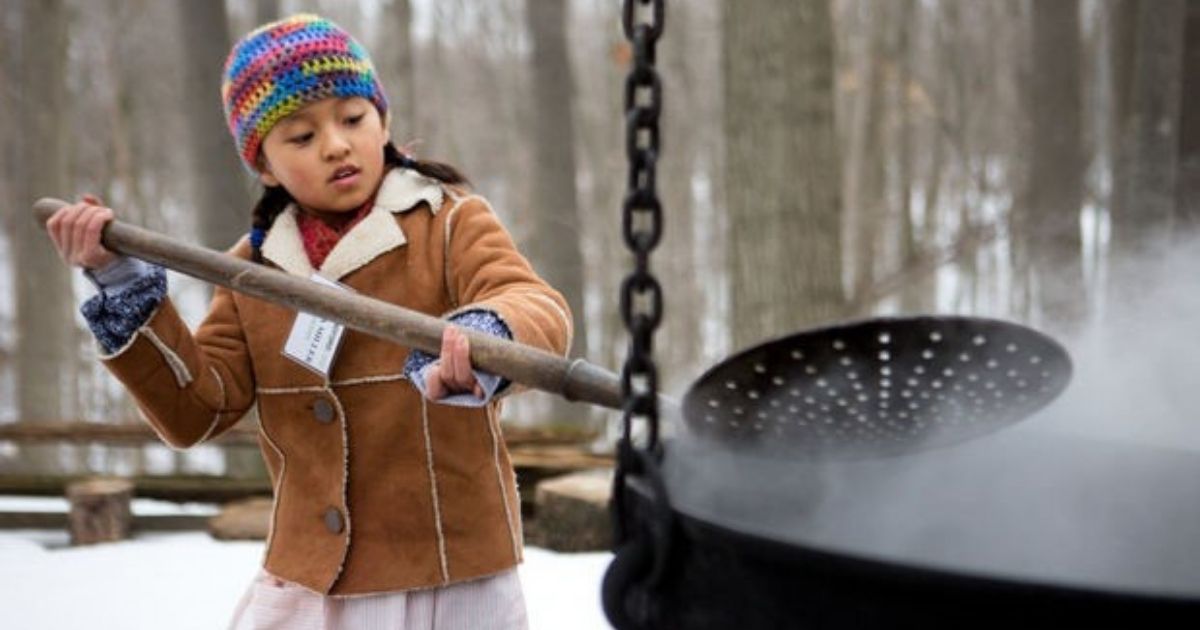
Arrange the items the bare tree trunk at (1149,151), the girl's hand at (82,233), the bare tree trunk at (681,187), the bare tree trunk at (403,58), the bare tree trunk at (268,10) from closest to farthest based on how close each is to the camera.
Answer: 1. the girl's hand at (82,233)
2. the bare tree trunk at (1149,151)
3. the bare tree trunk at (268,10)
4. the bare tree trunk at (403,58)
5. the bare tree trunk at (681,187)

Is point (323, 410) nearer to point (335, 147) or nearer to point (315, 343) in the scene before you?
point (315, 343)

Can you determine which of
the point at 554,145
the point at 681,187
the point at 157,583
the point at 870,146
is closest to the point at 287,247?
the point at 157,583

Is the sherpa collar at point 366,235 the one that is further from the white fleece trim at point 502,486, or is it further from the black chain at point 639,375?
the black chain at point 639,375

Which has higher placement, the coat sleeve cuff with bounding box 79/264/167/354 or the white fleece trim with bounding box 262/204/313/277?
the white fleece trim with bounding box 262/204/313/277

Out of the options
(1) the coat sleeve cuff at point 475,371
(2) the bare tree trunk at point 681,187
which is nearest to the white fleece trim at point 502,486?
(1) the coat sleeve cuff at point 475,371

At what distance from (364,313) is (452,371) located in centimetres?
17

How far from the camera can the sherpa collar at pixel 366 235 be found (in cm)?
189

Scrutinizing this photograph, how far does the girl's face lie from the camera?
1867 mm

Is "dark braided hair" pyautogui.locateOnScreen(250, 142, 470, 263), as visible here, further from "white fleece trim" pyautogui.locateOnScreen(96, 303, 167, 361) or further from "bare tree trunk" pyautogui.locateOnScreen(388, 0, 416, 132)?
"bare tree trunk" pyautogui.locateOnScreen(388, 0, 416, 132)

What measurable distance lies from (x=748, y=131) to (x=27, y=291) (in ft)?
23.3

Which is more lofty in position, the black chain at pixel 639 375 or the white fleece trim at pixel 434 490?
the black chain at pixel 639 375

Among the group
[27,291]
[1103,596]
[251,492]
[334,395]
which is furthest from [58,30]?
[1103,596]

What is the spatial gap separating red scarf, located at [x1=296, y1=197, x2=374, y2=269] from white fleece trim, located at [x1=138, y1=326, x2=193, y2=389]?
27 cm

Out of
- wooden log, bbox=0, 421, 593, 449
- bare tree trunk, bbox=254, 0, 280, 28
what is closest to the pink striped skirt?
wooden log, bbox=0, 421, 593, 449
